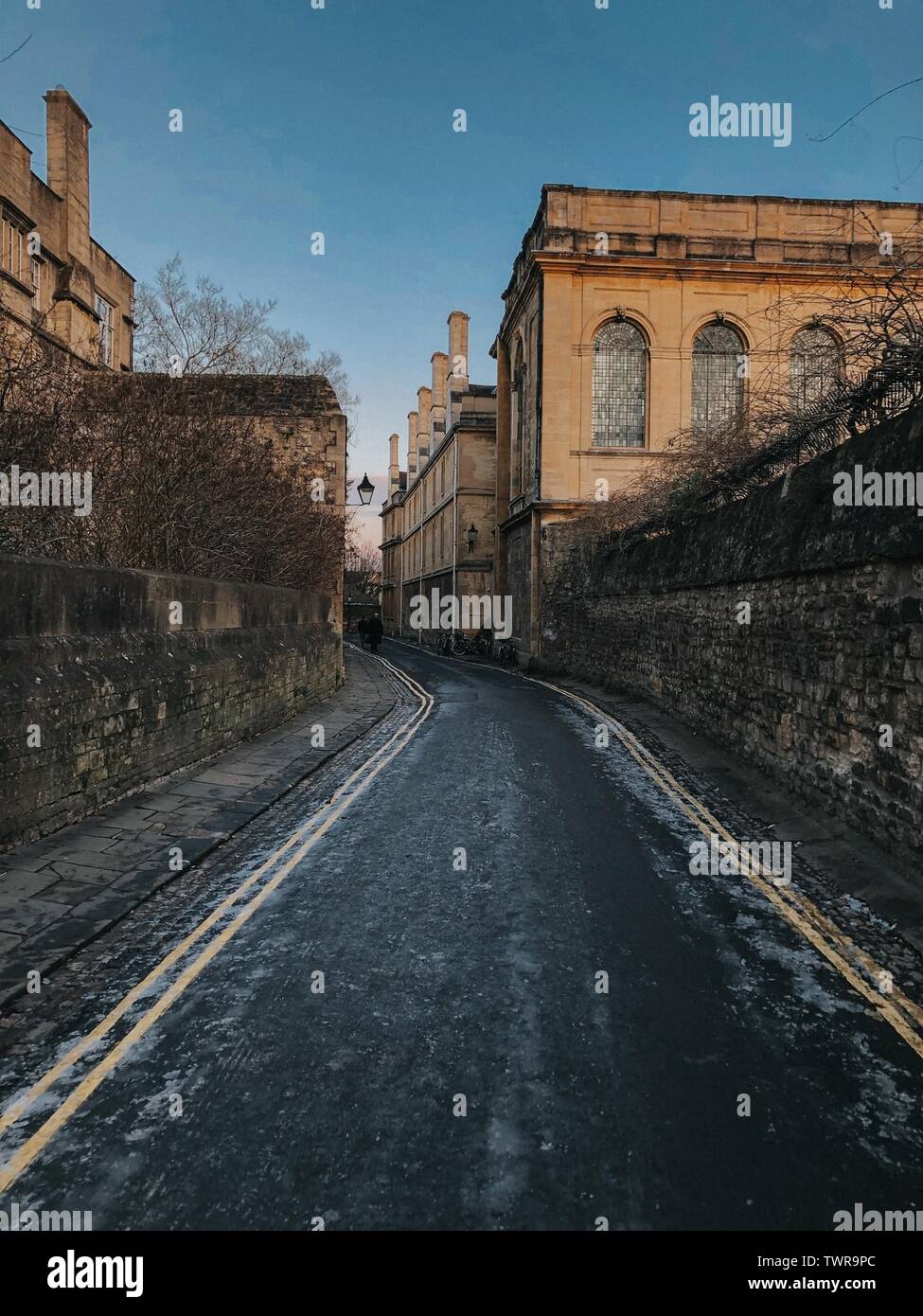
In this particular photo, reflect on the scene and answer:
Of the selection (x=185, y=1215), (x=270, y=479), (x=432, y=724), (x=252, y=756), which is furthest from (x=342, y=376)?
(x=185, y=1215)

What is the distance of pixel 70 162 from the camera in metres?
23.9

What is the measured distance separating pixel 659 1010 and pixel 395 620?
66.3 metres

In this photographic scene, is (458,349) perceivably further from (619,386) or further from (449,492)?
(619,386)

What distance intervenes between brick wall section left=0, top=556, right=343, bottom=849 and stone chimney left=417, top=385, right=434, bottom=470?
50.3 meters

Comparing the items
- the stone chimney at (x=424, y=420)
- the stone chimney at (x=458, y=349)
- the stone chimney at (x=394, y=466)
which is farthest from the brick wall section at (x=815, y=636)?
the stone chimney at (x=394, y=466)

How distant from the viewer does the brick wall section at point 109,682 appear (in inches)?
248

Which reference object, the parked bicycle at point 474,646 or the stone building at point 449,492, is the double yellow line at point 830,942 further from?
the stone building at point 449,492

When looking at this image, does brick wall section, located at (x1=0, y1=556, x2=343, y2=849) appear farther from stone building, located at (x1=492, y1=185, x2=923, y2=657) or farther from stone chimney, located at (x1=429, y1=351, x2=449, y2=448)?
stone chimney, located at (x1=429, y1=351, x2=449, y2=448)

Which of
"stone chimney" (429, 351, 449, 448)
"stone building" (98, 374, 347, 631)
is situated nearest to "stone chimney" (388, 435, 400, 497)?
"stone chimney" (429, 351, 449, 448)

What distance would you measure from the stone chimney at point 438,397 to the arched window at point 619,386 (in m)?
26.9

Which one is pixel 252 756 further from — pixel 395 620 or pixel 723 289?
pixel 395 620

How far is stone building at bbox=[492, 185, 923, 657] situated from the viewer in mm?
27484

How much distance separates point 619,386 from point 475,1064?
2814cm

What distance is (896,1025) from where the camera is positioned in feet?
13.3
